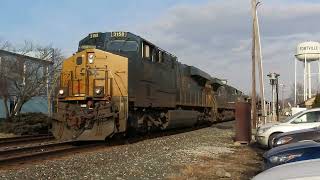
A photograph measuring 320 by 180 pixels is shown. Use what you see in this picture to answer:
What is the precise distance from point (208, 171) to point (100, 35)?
397 inches

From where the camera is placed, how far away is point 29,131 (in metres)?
26.6

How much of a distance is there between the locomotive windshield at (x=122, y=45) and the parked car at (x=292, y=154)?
34.7 feet

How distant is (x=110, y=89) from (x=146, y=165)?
20.8 feet

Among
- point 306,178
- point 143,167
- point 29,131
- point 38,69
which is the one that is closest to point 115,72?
point 143,167

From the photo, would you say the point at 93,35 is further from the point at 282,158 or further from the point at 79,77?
the point at 282,158

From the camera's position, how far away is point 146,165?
11891 mm

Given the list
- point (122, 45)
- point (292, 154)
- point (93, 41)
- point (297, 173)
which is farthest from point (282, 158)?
point (93, 41)

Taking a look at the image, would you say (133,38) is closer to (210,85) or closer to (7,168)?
(7,168)

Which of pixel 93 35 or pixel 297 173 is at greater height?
pixel 93 35

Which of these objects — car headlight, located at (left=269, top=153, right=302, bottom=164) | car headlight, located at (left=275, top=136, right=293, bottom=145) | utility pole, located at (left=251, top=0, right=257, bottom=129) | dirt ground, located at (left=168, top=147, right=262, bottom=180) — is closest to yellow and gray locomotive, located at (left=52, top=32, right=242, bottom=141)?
dirt ground, located at (left=168, top=147, right=262, bottom=180)

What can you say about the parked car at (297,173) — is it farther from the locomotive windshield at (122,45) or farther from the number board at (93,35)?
the number board at (93,35)

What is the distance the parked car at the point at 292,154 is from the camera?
8.31 meters

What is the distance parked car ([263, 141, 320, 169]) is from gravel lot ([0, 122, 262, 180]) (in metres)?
1.73

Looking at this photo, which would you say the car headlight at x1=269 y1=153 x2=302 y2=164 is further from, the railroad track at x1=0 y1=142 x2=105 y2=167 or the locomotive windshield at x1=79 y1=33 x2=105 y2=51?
the locomotive windshield at x1=79 y1=33 x2=105 y2=51
